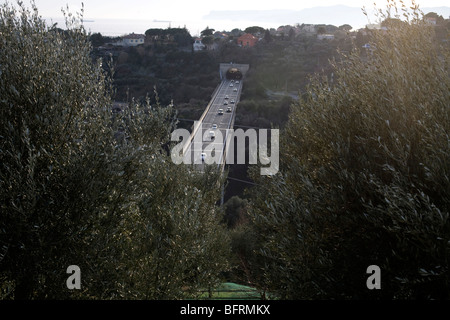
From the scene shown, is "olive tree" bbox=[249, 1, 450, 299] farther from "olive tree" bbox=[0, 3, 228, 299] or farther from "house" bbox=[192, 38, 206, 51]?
"house" bbox=[192, 38, 206, 51]

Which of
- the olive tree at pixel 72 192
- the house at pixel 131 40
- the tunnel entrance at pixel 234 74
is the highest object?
the house at pixel 131 40

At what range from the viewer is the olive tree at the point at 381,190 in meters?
4.86

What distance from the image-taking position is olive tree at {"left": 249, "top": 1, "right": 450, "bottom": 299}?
4.86 m

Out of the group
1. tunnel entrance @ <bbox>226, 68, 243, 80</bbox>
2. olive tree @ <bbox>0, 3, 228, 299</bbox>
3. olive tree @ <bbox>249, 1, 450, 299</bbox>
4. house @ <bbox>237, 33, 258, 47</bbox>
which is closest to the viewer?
olive tree @ <bbox>249, 1, 450, 299</bbox>

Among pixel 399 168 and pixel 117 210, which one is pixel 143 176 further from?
pixel 399 168

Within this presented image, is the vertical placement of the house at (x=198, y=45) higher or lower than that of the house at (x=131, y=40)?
lower

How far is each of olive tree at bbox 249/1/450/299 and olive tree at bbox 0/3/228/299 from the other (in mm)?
2196

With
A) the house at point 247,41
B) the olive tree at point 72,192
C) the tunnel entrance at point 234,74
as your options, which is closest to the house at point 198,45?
the house at point 247,41

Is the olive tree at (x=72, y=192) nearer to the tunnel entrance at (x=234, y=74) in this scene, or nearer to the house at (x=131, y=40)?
the tunnel entrance at (x=234, y=74)

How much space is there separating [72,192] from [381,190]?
14.9ft

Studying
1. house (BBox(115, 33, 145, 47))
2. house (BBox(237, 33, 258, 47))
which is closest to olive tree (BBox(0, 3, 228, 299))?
house (BBox(237, 33, 258, 47))

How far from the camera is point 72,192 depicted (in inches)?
226

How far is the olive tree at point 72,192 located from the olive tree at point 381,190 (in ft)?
7.20
